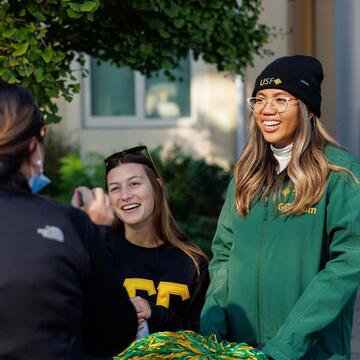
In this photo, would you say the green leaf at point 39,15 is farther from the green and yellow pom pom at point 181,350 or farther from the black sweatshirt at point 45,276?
the black sweatshirt at point 45,276

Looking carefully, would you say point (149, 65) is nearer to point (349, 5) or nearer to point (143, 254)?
point (143, 254)

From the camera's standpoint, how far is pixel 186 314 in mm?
3604

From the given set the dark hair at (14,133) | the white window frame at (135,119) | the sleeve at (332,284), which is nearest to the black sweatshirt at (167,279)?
the sleeve at (332,284)

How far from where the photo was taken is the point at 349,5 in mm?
9883

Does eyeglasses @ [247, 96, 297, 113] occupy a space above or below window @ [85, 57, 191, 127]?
below

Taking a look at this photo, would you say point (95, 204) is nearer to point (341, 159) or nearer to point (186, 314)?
point (341, 159)

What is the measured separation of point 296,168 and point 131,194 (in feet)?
3.05

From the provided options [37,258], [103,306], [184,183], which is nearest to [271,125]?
[103,306]

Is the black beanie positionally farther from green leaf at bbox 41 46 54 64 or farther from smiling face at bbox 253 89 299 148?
green leaf at bbox 41 46 54 64

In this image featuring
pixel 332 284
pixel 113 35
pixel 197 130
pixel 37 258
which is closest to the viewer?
pixel 37 258

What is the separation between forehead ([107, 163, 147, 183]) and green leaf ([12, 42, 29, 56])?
1.10 meters

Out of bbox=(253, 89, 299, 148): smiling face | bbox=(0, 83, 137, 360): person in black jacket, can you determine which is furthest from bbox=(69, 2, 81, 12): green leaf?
bbox=(0, 83, 137, 360): person in black jacket

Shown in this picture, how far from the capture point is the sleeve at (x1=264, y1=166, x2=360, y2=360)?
2912mm

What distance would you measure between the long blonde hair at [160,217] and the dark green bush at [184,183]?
523 cm
